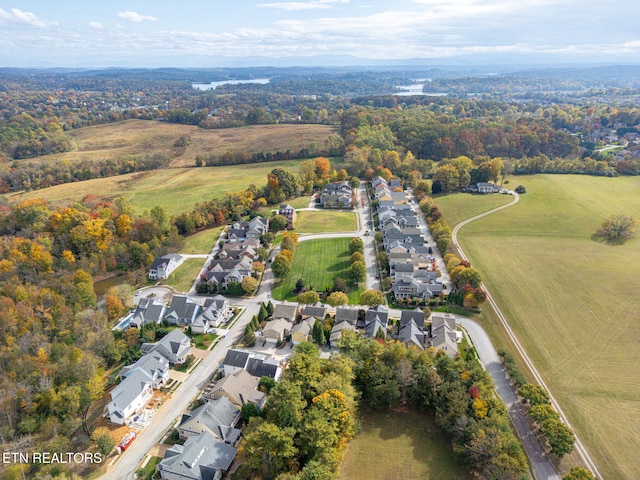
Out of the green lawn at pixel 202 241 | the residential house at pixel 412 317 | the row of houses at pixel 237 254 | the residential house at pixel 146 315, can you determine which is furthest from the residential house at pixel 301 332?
the green lawn at pixel 202 241

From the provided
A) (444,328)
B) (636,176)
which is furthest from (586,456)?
(636,176)

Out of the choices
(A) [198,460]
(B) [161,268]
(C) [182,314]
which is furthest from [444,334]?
(B) [161,268]

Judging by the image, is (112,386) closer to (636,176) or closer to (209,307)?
(209,307)

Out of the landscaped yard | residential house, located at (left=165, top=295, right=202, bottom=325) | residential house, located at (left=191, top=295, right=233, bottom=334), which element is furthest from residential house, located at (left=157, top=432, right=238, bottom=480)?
residential house, located at (left=165, top=295, right=202, bottom=325)

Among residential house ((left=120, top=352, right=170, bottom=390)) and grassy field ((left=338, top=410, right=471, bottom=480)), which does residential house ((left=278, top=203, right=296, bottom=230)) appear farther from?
grassy field ((left=338, top=410, right=471, bottom=480))

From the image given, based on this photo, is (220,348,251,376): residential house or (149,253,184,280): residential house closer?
(220,348,251,376): residential house

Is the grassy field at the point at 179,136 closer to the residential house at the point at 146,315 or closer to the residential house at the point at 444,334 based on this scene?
the residential house at the point at 146,315
